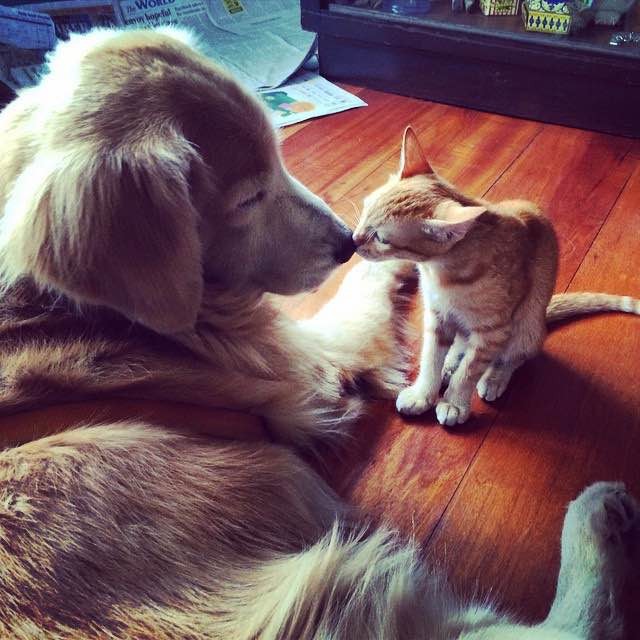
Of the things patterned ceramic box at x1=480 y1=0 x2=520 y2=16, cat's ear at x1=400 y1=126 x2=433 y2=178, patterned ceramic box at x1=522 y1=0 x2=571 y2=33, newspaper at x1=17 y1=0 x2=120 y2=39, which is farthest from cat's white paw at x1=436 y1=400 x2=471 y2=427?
A: newspaper at x1=17 y1=0 x2=120 y2=39

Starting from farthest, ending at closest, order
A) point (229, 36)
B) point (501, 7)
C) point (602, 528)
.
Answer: point (229, 36)
point (501, 7)
point (602, 528)

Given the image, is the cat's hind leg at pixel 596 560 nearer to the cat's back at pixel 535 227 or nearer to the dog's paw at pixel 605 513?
the dog's paw at pixel 605 513

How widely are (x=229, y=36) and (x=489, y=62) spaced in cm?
113

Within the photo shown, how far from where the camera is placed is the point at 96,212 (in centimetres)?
74

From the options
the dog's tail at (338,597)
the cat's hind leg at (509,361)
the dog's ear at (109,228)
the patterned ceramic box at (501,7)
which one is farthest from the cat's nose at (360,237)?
the patterned ceramic box at (501,7)

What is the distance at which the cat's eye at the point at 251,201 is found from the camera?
948 millimetres

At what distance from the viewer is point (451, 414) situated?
128 cm

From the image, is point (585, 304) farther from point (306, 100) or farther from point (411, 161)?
point (306, 100)

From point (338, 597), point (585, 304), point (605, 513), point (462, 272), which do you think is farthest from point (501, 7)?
point (338, 597)

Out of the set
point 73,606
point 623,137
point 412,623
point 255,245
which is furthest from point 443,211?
point 623,137

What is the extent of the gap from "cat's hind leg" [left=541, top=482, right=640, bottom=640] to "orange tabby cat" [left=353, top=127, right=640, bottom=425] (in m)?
0.31

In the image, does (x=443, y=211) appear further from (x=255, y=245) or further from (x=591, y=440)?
(x=591, y=440)

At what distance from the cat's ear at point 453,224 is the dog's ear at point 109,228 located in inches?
18.8

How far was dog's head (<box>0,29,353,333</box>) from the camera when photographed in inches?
29.4
